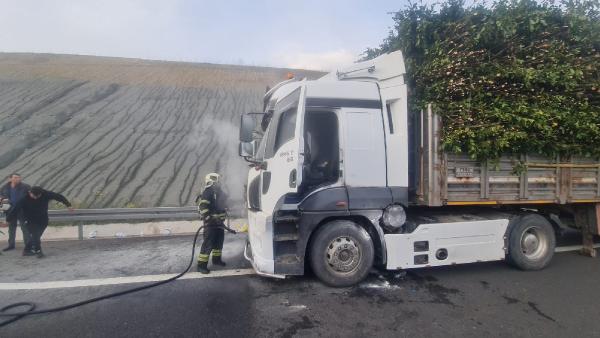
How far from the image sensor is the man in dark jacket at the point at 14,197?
7.15 meters

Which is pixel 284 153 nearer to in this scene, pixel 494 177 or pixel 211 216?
pixel 211 216

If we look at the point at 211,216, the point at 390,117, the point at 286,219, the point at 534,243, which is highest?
the point at 390,117

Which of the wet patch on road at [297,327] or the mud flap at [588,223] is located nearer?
the wet patch on road at [297,327]

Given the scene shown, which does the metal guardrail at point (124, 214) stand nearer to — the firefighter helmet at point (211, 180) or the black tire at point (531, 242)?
the firefighter helmet at point (211, 180)

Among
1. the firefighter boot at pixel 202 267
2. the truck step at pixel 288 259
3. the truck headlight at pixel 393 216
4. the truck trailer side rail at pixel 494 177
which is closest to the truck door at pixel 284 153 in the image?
the truck step at pixel 288 259

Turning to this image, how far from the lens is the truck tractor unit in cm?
447

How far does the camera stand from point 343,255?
182 inches

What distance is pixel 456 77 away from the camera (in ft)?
16.5

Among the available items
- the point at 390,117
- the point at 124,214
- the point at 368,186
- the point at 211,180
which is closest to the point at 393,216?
the point at 368,186

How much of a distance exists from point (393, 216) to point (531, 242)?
7.94 feet

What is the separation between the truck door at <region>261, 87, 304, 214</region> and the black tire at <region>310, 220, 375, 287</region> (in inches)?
29.5

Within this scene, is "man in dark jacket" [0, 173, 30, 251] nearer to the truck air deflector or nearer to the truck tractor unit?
the truck tractor unit

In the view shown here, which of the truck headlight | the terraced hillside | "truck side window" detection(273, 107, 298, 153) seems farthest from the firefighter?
the terraced hillside

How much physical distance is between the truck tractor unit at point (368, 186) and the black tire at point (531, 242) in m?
0.03
